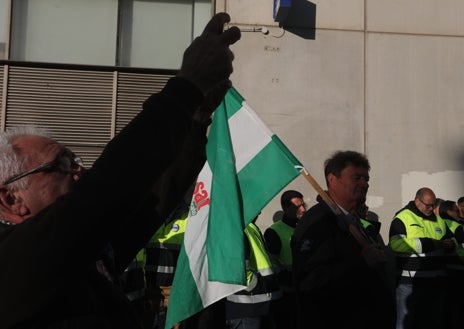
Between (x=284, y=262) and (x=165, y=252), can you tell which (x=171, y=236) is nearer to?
(x=165, y=252)

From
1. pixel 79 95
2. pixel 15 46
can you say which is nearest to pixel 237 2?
pixel 79 95

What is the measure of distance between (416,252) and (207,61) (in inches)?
238

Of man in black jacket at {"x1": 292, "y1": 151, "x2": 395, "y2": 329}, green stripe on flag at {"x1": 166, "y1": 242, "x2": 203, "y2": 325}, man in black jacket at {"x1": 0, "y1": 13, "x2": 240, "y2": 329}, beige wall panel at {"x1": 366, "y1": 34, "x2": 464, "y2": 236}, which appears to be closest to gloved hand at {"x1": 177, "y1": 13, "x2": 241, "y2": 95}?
man in black jacket at {"x1": 0, "y1": 13, "x2": 240, "y2": 329}

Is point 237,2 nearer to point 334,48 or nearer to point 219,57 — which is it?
point 334,48

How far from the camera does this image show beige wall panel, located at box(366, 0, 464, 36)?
30.3 ft

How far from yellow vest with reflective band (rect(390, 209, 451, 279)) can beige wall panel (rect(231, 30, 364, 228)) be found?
201 centimetres

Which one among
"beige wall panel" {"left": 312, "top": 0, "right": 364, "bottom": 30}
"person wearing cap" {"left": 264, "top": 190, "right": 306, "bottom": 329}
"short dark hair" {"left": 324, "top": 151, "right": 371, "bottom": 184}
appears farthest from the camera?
"beige wall panel" {"left": 312, "top": 0, "right": 364, "bottom": 30}

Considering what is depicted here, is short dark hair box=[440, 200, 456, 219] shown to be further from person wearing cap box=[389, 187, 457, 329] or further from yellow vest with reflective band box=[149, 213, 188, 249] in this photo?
yellow vest with reflective band box=[149, 213, 188, 249]

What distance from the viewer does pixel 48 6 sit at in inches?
369

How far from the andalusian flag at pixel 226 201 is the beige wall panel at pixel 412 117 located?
Answer: 5662 millimetres

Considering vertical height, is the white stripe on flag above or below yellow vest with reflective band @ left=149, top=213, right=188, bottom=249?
above

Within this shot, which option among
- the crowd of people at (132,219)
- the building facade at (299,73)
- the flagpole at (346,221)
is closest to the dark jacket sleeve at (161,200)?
the crowd of people at (132,219)

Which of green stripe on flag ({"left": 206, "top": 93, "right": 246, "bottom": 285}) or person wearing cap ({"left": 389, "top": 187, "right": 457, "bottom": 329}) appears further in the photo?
person wearing cap ({"left": 389, "top": 187, "right": 457, "bottom": 329})

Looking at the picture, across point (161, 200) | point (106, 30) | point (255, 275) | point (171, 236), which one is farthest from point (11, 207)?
point (106, 30)
